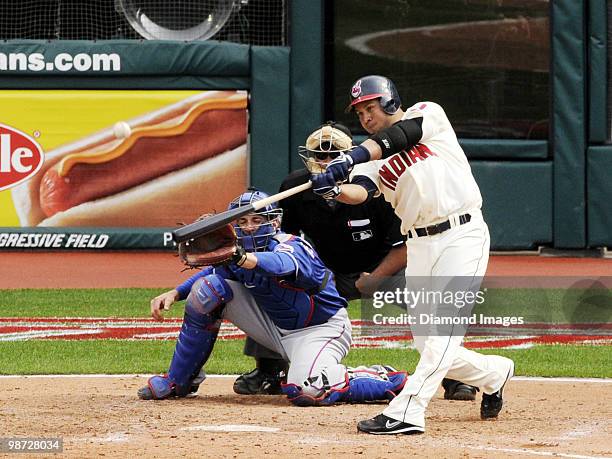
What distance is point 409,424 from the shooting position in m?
5.83

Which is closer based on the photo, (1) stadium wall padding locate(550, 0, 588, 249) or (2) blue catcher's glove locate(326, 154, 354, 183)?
(2) blue catcher's glove locate(326, 154, 354, 183)

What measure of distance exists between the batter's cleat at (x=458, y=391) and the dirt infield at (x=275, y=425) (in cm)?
11

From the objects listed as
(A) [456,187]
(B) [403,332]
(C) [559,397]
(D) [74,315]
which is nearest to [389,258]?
(C) [559,397]

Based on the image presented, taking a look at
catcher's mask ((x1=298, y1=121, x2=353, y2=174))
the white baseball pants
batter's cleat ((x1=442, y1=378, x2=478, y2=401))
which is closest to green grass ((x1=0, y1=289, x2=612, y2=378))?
batter's cleat ((x1=442, y1=378, x2=478, y2=401))

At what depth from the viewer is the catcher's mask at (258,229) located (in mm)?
6617

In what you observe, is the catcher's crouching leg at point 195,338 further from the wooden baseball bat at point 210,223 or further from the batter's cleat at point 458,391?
the batter's cleat at point 458,391

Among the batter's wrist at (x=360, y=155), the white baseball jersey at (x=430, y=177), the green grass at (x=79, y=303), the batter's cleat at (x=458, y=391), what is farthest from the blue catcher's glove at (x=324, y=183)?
the green grass at (x=79, y=303)

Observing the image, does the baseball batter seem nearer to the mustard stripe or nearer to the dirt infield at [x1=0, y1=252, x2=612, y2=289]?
the dirt infield at [x1=0, y1=252, x2=612, y2=289]

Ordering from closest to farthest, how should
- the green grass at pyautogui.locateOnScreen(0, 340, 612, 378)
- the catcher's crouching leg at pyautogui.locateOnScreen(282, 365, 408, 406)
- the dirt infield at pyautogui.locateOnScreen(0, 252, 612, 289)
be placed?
the catcher's crouching leg at pyautogui.locateOnScreen(282, 365, 408, 406)
the green grass at pyautogui.locateOnScreen(0, 340, 612, 378)
the dirt infield at pyautogui.locateOnScreen(0, 252, 612, 289)

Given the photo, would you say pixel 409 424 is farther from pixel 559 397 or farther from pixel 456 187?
pixel 559 397

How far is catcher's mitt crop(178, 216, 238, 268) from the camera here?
5.93 meters

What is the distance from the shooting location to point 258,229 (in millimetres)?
6637

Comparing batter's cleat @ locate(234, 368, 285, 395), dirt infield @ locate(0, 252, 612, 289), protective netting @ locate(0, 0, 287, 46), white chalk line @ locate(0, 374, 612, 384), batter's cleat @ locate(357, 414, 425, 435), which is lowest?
dirt infield @ locate(0, 252, 612, 289)

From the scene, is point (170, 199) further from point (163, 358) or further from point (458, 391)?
point (458, 391)
